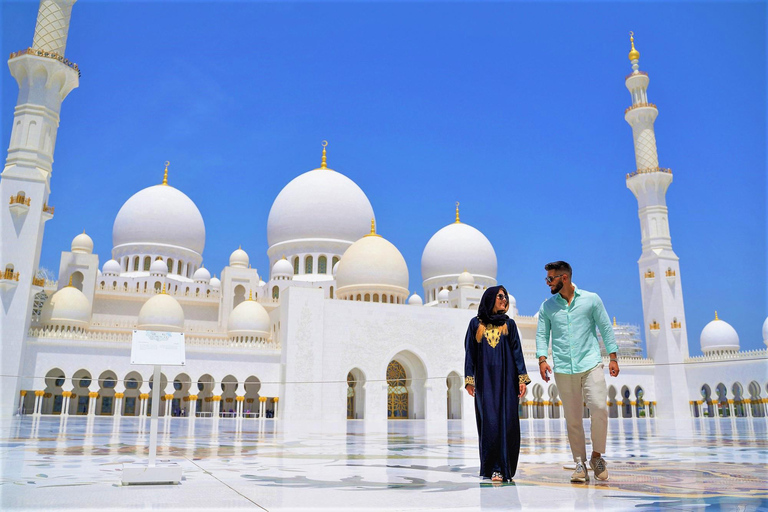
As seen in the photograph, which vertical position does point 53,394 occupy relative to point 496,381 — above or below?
below

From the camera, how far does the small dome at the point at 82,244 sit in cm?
2556

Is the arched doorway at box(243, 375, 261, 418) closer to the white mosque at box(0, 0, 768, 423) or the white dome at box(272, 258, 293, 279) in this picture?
the white mosque at box(0, 0, 768, 423)

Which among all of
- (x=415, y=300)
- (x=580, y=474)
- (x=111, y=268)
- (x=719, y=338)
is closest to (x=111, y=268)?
(x=111, y=268)

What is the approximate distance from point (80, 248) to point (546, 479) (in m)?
25.8

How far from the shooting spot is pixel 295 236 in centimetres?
2888

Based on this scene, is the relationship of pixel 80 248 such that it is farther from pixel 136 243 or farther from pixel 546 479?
pixel 546 479

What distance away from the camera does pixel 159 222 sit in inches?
1121

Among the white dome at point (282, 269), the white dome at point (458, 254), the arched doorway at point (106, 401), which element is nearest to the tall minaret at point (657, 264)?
the white dome at point (458, 254)

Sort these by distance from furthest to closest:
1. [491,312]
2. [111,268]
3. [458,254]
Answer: [458,254]
[111,268]
[491,312]

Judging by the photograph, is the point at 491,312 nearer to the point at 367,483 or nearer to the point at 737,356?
the point at 367,483

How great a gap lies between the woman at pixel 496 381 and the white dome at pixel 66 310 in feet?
65.8

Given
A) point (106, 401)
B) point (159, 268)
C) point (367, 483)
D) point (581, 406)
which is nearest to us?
point (367, 483)

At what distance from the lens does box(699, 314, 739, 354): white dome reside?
29.5 meters

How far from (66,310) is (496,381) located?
20423mm
